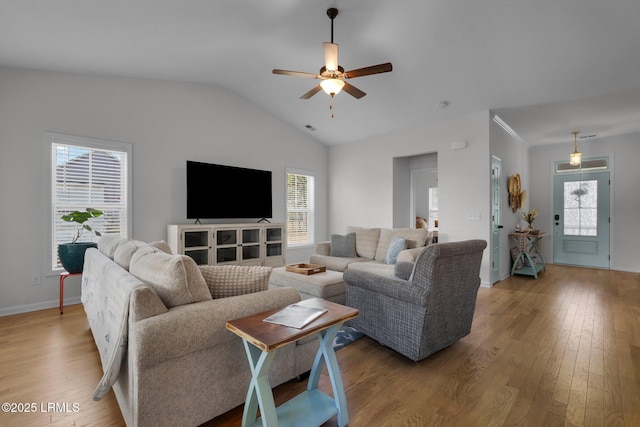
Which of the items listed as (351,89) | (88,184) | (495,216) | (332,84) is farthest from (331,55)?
(495,216)

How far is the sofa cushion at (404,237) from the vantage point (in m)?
4.20

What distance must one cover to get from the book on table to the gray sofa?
2.86 feet

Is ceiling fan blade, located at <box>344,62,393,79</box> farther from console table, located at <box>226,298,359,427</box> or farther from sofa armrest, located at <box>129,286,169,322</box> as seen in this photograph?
sofa armrest, located at <box>129,286,169,322</box>

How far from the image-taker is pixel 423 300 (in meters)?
2.15

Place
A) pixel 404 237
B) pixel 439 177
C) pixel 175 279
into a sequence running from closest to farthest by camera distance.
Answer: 1. pixel 175 279
2. pixel 404 237
3. pixel 439 177

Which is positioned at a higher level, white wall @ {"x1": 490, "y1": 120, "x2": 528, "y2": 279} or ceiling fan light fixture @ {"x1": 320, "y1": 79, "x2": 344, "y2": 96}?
ceiling fan light fixture @ {"x1": 320, "y1": 79, "x2": 344, "y2": 96}

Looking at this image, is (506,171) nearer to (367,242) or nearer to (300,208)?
(367,242)

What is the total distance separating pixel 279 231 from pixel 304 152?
6.37 ft

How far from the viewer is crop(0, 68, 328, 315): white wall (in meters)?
3.38

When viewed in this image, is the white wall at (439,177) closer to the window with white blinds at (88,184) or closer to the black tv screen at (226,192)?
the black tv screen at (226,192)

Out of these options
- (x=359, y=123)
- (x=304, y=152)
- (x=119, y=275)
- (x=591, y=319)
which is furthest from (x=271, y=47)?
(x=591, y=319)

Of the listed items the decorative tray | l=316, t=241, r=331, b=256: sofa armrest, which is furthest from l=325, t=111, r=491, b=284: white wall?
the decorative tray

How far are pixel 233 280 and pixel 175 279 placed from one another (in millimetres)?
358

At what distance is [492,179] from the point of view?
15.6ft
